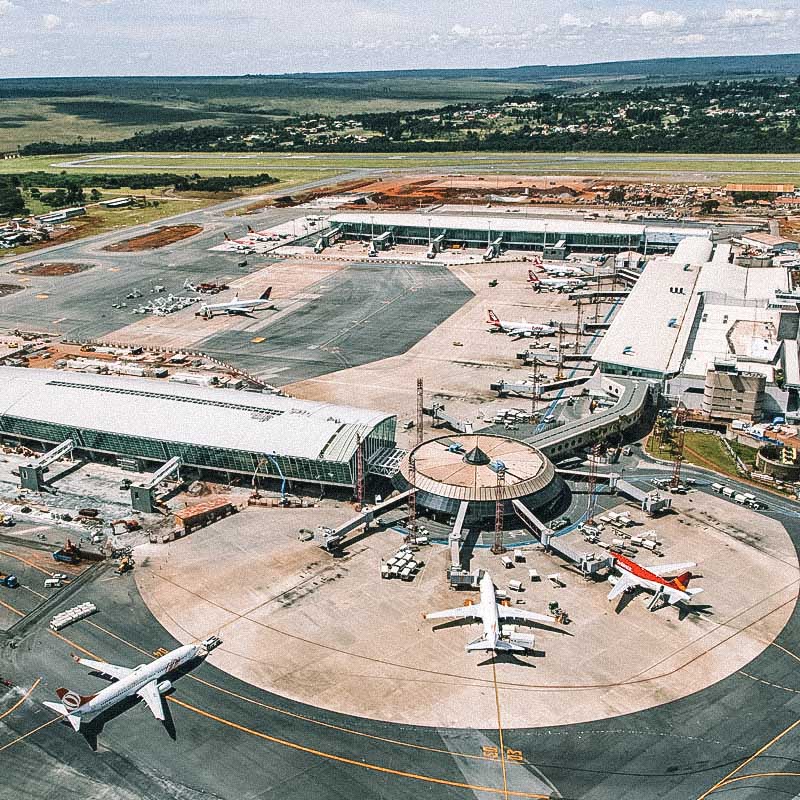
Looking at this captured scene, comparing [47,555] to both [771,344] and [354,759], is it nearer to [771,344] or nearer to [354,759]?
[354,759]

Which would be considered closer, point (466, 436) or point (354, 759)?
point (354, 759)

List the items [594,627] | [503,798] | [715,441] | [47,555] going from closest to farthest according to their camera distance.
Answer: [503,798] → [594,627] → [47,555] → [715,441]

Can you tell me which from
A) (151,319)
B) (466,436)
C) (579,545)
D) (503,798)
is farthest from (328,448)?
(151,319)

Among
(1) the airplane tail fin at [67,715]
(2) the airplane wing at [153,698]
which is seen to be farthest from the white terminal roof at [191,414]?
(1) the airplane tail fin at [67,715]

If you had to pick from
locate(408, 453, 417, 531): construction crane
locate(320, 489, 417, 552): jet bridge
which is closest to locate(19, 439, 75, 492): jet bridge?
locate(320, 489, 417, 552): jet bridge

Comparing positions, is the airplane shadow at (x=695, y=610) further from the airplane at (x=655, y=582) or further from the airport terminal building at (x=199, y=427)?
the airport terminal building at (x=199, y=427)

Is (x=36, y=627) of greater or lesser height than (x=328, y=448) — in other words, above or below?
below
